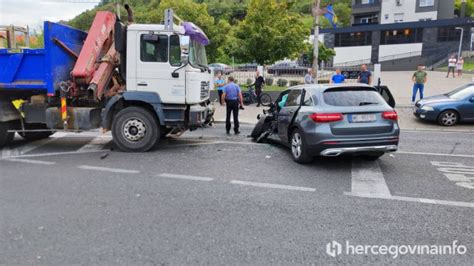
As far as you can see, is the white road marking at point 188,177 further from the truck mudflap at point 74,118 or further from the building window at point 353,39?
the building window at point 353,39

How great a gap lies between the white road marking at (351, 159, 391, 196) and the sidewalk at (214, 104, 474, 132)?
20.1 feet

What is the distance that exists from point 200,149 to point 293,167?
2.55 meters

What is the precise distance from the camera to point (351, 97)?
6.69 meters

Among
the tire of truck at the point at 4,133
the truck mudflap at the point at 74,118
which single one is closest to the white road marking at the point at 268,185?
the truck mudflap at the point at 74,118

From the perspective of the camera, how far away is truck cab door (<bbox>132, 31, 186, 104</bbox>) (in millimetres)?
7727

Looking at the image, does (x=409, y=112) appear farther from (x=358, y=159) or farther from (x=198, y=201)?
(x=198, y=201)

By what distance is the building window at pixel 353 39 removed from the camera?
1945 inches

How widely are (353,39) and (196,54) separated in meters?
46.8

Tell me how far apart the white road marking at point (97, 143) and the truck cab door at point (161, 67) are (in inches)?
77.6

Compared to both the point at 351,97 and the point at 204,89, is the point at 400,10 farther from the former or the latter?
the point at 351,97

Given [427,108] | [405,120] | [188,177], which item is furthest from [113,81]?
[405,120]

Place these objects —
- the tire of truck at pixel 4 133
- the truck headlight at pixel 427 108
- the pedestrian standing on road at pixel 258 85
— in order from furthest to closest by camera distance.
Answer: the pedestrian standing on road at pixel 258 85, the truck headlight at pixel 427 108, the tire of truck at pixel 4 133

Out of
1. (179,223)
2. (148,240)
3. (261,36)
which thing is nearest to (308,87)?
(179,223)

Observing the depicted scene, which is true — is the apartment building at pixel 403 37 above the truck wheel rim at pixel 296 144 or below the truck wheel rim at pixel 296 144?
above
